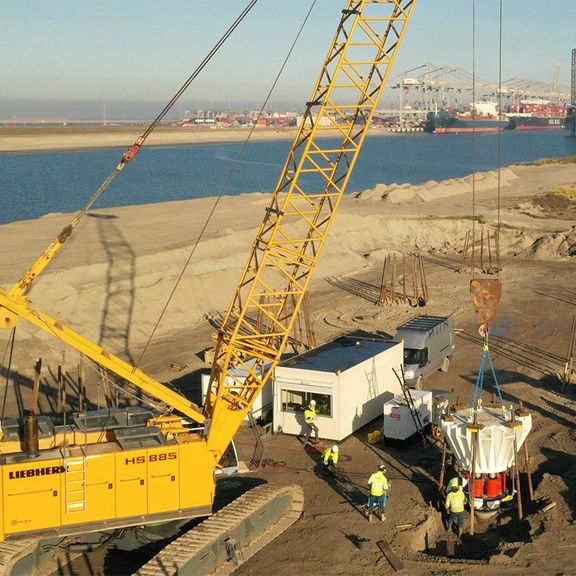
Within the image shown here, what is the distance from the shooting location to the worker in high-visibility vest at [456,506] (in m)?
20.2

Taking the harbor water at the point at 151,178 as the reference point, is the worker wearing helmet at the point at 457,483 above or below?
above

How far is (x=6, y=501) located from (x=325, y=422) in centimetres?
1045

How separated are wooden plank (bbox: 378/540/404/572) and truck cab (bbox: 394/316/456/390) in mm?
11333

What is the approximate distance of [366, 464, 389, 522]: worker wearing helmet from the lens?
20.4m

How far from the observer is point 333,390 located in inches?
1008

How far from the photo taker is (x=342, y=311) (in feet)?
141

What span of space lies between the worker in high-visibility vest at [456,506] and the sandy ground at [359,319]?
1.44 feet

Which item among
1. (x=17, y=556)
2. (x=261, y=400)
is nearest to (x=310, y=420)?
(x=261, y=400)

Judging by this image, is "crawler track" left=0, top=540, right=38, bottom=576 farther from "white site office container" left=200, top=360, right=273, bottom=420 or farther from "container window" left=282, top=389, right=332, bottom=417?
"container window" left=282, top=389, right=332, bottom=417

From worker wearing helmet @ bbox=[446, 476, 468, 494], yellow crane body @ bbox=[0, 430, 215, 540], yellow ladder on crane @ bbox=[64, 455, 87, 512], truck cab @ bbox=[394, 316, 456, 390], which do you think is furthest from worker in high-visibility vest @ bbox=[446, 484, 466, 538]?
truck cab @ bbox=[394, 316, 456, 390]

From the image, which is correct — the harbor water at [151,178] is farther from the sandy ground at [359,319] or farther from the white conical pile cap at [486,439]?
the white conical pile cap at [486,439]

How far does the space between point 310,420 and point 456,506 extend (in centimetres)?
649

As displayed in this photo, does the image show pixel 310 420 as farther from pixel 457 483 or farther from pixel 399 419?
pixel 457 483

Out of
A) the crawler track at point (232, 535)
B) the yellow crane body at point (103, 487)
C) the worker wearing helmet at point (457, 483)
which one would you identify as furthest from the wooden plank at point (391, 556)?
the yellow crane body at point (103, 487)
